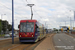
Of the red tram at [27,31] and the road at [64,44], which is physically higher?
the red tram at [27,31]

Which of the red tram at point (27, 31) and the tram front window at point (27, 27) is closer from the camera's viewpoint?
the red tram at point (27, 31)

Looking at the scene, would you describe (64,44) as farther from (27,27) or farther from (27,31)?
(27,27)

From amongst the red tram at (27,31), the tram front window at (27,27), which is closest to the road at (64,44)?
the red tram at (27,31)

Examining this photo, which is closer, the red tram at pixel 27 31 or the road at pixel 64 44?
the road at pixel 64 44

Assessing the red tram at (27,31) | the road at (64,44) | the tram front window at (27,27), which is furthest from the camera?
the tram front window at (27,27)

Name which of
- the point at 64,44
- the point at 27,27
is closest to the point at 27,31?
the point at 27,27

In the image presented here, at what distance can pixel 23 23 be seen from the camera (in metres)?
21.1

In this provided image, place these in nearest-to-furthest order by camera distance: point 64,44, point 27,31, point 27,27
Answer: point 27,31 < point 27,27 < point 64,44

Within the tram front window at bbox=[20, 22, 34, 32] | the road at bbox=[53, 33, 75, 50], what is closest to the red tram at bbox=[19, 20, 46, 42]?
the tram front window at bbox=[20, 22, 34, 32]

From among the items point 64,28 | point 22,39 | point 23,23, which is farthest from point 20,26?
point 64,28

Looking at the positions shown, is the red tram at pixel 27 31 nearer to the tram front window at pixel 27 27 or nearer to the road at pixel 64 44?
the tram front window at pixel 27 27

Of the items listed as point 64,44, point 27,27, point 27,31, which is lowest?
point 64,44

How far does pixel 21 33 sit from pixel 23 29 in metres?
0.65

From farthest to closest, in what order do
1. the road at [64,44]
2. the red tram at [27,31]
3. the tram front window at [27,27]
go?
the tram front window at [27,27]
the red tram at [27,31]
the road at [64,44]
